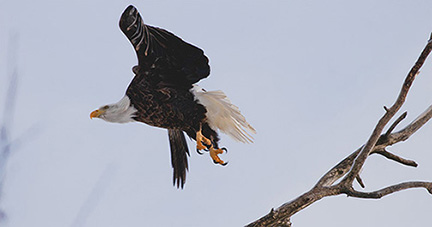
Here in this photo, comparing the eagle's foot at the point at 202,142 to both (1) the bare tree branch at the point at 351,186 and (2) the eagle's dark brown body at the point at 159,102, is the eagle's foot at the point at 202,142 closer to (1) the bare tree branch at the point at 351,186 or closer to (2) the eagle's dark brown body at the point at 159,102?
(2) the eagle's dark brown body at the point at 159,102

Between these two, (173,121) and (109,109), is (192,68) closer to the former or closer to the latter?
(173,121)

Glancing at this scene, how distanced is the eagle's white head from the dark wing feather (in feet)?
2.06

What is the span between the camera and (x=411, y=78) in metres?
1.97

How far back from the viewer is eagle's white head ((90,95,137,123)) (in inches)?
110

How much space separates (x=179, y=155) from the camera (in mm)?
3422

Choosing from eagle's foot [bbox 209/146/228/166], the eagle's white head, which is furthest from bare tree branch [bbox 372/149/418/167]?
the eagle's white head

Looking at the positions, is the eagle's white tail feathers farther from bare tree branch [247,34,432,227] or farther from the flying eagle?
bare tree branch [247,34,432,227]

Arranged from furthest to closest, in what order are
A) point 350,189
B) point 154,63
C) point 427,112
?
point 154,63 < point 427,112 < point 350,189

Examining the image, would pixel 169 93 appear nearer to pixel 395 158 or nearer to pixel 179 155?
pixel 179 155

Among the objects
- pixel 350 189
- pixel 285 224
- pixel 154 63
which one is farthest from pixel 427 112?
pixel 154 63

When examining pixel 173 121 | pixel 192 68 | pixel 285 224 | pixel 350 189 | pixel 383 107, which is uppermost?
pixel 192 68

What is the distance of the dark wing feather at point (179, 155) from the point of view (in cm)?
339

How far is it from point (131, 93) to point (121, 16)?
465 millimetres

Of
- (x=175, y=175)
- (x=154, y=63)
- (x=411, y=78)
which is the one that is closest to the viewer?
(x=411, y=78)
